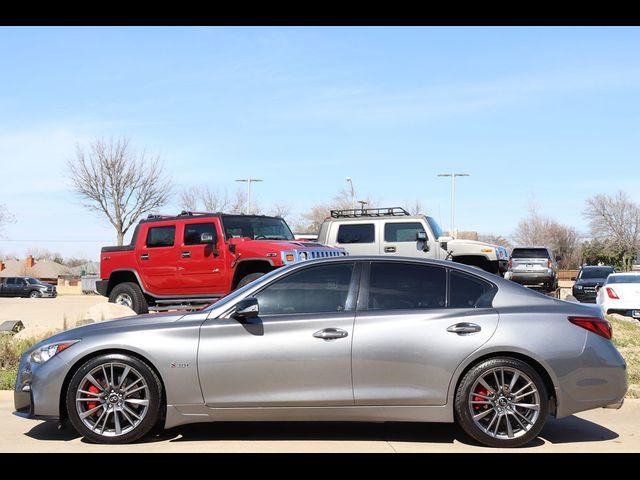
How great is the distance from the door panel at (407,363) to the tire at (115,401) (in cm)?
164

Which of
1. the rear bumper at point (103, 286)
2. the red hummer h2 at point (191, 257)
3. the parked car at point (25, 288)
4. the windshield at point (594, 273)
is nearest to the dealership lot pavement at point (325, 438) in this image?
the red hummer h2 at point (191, 257)

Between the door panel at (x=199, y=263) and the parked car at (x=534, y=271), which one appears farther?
the parked car at (x=534, y=271)

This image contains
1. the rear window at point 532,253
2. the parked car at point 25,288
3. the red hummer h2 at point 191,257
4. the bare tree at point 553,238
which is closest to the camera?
the red hummer h2 at point 191,257

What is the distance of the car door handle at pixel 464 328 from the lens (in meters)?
6.25

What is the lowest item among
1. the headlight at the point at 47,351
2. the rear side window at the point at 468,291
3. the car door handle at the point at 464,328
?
the headlight at the point at 47,351

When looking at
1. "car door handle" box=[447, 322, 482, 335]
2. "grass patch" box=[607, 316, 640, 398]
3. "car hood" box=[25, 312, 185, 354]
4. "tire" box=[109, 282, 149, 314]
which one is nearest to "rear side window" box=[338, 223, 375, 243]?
"tire" box=[109, 282, 149, 314]

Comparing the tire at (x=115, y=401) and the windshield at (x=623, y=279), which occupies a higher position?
the windshield at (x=623, y=279)

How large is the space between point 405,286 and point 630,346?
6.19 m

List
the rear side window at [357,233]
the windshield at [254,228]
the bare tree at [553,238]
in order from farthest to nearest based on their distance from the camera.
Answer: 1. the bare tree at [553,238]
2. the rear side window at [357,233]
3. the windshield at [254,228]

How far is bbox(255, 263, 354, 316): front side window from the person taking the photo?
6.49 metres

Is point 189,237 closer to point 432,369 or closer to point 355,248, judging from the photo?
point 355,248

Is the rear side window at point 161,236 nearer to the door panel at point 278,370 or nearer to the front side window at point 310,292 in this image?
the front side window at point 310,292

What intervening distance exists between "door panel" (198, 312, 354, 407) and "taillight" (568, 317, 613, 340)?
5.99 ft

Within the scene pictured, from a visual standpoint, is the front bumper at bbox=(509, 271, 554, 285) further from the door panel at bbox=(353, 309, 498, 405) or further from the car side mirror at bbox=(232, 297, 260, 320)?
the car side mirror at bbox=(232, 297, 260, 320)
